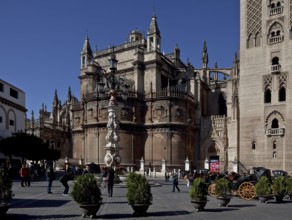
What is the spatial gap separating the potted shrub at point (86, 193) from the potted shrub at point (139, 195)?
1.29m

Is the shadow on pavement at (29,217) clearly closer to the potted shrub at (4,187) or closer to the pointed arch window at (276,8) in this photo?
the potted shrub at (4,187)

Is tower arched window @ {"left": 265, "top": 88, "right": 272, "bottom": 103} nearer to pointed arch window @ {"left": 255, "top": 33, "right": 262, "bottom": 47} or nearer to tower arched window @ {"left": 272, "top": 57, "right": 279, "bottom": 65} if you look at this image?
tower arched window @ {"left": 272, "top": 57, "right": 279, "bottom": 65}

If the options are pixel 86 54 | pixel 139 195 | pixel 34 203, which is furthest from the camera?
pixel 86 54

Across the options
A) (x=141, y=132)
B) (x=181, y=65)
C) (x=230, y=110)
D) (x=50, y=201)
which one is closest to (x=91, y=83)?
(x=141, y=132)

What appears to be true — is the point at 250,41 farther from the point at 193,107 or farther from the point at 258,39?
the point at 193,107

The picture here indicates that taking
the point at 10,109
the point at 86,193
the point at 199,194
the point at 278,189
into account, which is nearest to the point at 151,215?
the point at 199,194

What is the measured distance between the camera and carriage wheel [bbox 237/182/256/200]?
18.3m

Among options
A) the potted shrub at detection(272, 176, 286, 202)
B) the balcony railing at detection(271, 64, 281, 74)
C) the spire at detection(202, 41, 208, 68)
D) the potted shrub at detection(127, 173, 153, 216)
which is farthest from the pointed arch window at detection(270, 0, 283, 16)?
the potted shrub at detection(127, 173, 153, 216)

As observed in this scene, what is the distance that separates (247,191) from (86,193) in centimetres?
981

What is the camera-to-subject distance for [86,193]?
1165cm

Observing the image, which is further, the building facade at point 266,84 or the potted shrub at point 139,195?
the building facade at point 266,84

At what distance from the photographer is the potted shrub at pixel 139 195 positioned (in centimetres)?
1242

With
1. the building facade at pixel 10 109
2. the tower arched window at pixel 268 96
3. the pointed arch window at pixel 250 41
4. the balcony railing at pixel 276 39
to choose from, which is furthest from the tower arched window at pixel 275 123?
the building facade at pixel 10 109

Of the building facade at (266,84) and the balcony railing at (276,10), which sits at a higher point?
the balcony railing at (276,10)
